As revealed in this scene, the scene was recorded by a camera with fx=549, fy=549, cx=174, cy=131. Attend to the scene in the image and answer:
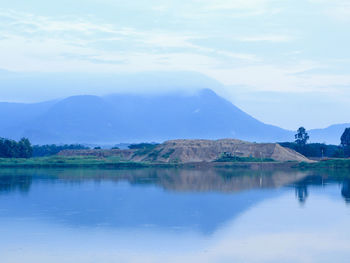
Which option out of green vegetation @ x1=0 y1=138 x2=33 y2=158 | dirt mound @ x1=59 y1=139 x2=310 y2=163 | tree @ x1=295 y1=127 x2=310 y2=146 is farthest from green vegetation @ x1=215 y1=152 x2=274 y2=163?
tree @ x1=295 y1=127 x2=310 y2=146

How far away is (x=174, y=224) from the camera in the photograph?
23.6 m

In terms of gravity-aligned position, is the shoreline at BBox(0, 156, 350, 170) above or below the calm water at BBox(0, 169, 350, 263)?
above

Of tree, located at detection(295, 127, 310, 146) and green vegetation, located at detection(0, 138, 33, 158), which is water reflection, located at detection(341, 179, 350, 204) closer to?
green vegetation, located at detection(0, 138, 33, 158)

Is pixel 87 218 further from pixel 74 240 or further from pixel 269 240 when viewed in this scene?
pixel 269 240

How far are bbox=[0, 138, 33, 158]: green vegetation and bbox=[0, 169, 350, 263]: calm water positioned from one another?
133 ft

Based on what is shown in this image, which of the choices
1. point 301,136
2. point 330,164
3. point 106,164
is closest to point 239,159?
point 330,164

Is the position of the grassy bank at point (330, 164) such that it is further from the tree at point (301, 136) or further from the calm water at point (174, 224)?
the tree at point (301, 136)

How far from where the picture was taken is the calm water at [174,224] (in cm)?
1825

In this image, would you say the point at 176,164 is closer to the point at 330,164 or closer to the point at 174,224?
the point at 330,164

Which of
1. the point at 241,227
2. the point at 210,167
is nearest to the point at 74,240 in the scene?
the point at 241,227

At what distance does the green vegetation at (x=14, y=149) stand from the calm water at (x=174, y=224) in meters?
40.5

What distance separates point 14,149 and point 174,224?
2433 inches

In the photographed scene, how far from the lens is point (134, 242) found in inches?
785

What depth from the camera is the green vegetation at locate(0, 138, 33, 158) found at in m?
79.6
